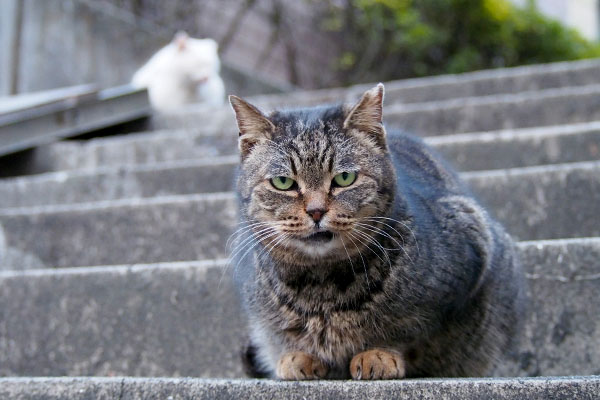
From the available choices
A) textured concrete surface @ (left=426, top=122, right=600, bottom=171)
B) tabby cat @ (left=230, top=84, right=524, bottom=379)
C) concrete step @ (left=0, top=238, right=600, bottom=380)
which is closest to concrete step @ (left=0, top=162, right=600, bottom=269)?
textured concrete surface @ (left=426, top=122, right=600, bottom=171)

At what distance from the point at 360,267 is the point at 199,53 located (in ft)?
15.0

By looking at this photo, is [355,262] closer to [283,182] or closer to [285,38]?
[283,182]

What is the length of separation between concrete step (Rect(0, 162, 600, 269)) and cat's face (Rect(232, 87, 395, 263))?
94cm

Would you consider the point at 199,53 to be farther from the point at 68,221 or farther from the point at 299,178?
the point at 299,178

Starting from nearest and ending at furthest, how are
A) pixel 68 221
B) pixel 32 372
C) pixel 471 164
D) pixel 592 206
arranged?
1. pixel 32 372
2. pixel 592 206
3. pixel 68 221
4. pixel 471 164

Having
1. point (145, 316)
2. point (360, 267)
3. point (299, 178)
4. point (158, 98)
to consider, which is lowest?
point (145, 316)

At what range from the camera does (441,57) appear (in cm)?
801

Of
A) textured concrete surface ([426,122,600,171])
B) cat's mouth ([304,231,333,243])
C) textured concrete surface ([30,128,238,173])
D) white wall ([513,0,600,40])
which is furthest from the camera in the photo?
white wall ([513,0,600,40])

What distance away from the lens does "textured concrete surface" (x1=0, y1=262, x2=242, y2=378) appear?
2.33m

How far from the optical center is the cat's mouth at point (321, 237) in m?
1.86

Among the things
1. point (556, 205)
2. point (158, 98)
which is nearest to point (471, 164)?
point (556, 205)

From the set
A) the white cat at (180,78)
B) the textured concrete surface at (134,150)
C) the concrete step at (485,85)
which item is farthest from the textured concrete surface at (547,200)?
the white cat at (180,78)

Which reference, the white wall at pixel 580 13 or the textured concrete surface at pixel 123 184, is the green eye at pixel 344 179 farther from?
the white wall at pixel 580 13

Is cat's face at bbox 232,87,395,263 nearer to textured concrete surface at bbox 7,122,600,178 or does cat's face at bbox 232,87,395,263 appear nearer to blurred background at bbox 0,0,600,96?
textured concrete surface at bbox 7,122,600,178
